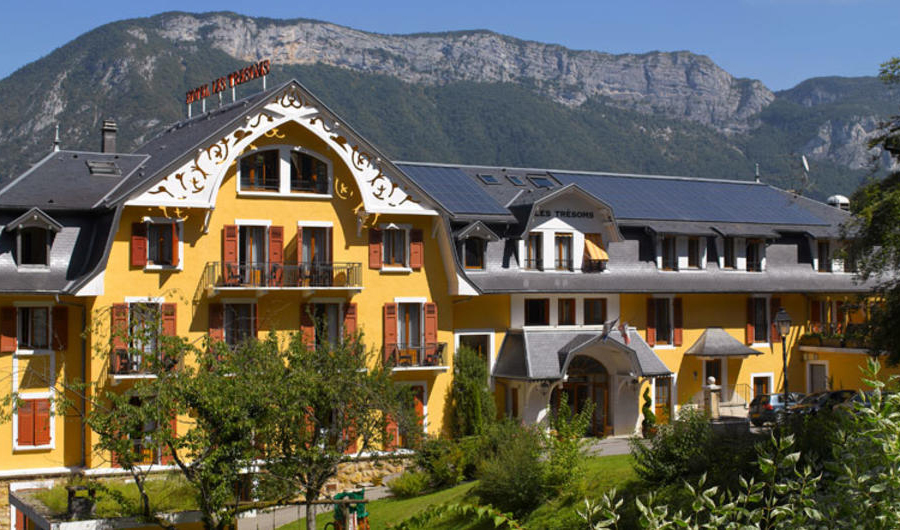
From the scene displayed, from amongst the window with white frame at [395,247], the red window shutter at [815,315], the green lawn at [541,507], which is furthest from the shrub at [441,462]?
the red window shutter at [815,315]

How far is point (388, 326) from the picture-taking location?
38.9 meters

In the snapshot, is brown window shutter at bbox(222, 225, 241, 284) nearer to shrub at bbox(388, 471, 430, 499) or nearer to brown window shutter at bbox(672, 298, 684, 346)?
shrub at bbox(388, 471, 430, 499)

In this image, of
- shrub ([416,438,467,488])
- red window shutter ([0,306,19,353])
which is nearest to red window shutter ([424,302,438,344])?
shrub ([416,438,467,488])

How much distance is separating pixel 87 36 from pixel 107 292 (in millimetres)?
96371

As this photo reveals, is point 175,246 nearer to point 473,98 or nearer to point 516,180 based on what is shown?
point 516,180

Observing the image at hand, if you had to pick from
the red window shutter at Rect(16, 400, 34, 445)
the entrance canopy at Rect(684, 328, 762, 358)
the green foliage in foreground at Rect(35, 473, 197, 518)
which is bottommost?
the green foliage in foreground at Rect(35, 473, 197, 518)

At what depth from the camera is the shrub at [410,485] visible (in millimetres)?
33375

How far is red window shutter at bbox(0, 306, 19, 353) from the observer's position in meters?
33.5

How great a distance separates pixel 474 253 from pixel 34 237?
16.0 m

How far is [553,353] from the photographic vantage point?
4131 cm

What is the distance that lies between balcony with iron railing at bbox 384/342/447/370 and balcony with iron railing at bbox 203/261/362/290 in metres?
2.82

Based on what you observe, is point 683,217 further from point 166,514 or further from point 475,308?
point 166,514

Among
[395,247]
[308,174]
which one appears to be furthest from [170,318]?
[395,247]

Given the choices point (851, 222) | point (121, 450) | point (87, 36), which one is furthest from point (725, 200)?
point (87, 36)
